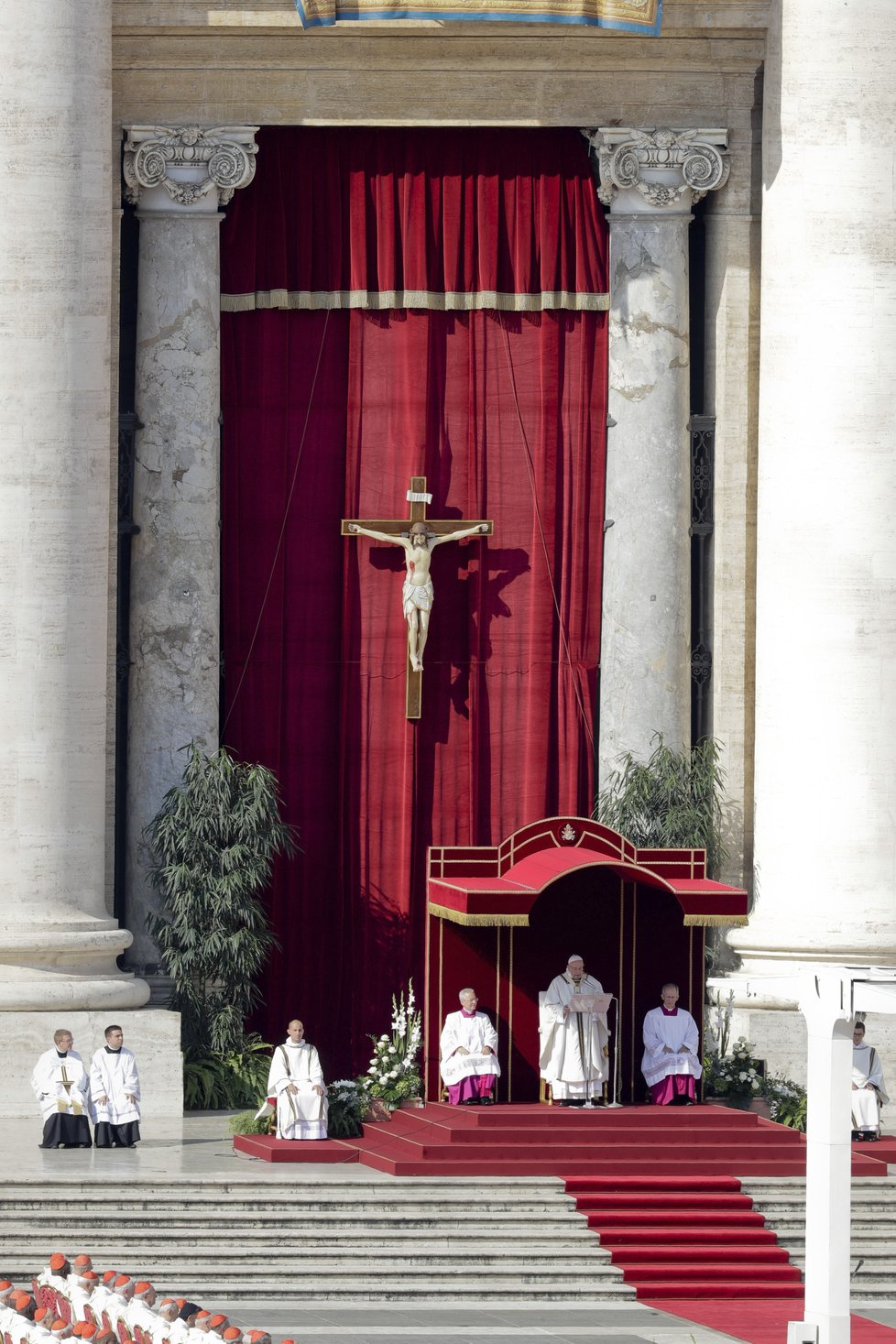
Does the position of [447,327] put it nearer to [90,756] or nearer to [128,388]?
[128,388]

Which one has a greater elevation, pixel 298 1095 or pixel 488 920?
pixel 488 920

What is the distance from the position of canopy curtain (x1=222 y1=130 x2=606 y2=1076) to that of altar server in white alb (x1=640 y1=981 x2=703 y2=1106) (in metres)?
5.22

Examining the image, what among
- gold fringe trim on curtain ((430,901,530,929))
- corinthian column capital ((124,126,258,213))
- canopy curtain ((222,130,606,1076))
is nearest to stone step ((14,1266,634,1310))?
gold fringe trim on curtain ((430,901,530,929))

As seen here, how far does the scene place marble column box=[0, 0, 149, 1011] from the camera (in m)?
27.2

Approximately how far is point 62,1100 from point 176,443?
333 inches

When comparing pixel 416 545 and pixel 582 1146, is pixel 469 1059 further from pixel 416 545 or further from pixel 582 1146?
pixel 416 545

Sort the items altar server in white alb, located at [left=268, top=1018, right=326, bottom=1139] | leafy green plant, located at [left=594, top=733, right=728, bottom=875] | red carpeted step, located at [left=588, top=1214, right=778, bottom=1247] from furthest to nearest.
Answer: leafy green plant, located at [left=594, top=733, right=728, bottom=875] < altar server in white alb, located at [left=268, top=1018, right=326, bottom=1139] < red carpeted step, located at [left=588, top=1214, right=778, bottom=1247]

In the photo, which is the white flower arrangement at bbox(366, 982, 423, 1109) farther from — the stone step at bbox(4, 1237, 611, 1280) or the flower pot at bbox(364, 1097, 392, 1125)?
the stone step at bbox(4, 1237, 611, 1280)

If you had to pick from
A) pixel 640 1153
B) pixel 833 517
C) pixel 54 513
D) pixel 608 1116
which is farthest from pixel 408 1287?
pixel 833 517

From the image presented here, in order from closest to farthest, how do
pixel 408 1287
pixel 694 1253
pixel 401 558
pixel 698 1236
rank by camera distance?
1. pixel 408 1287
2. pixel 694 1253
3. pixel 698 1236
4. pixel 401 558

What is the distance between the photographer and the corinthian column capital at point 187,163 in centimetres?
2975

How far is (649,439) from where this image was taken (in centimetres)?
3011

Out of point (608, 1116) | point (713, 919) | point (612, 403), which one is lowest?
point (608, 1116)

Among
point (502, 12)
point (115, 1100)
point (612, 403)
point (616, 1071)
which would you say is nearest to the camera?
point (115, 1100)
